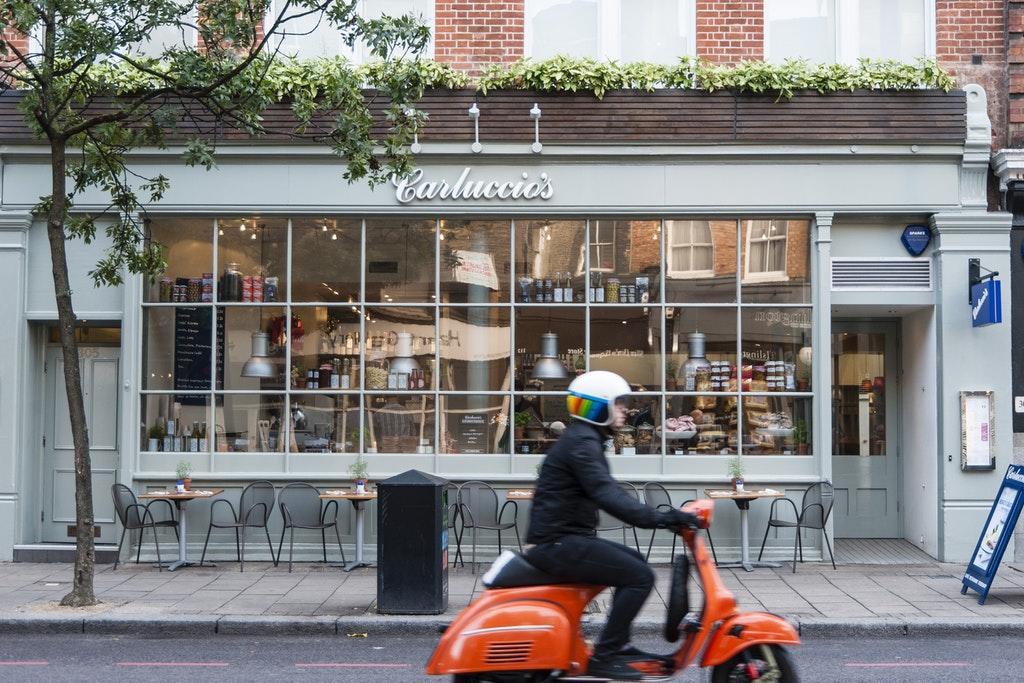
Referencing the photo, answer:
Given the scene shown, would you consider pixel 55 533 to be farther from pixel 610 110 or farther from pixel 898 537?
pixel 898 537

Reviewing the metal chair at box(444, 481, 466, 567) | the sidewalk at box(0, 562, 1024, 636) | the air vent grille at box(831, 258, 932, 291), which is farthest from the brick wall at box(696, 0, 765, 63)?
the sidewalk at box(0, 562, 1024, 636)

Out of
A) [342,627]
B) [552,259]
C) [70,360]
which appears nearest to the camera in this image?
[342,627]

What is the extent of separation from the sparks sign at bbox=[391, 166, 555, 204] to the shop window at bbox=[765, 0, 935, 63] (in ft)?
11.1

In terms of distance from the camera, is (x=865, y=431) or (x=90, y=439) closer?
(x=90, y=439)

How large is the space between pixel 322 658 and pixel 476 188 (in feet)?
20.7

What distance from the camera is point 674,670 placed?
6008mm

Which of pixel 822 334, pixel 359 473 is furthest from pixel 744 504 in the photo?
pixel 359 473

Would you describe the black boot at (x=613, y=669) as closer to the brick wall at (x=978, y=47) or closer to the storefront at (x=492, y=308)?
the storefront at (x=492, y=308)

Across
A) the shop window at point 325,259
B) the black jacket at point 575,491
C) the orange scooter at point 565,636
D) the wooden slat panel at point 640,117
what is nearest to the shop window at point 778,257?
the wooden slat panel at point 640,117

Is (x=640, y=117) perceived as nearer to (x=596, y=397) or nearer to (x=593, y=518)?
(x=596, y=397)

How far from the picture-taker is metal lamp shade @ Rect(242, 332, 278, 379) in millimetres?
13047

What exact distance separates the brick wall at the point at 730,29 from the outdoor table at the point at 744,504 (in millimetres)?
5296

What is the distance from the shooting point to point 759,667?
19.5 feet

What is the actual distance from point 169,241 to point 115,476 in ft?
9.93
